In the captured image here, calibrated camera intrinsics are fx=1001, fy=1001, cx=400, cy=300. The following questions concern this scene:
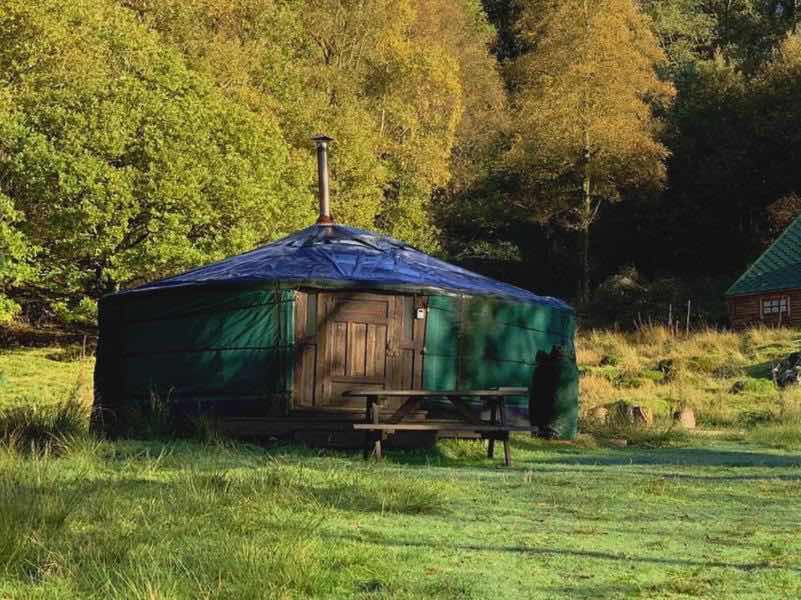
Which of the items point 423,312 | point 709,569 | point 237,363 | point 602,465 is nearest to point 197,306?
point 237,363

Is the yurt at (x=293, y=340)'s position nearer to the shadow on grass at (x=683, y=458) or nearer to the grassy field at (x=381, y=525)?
the grassy field at (x=381, y=525)

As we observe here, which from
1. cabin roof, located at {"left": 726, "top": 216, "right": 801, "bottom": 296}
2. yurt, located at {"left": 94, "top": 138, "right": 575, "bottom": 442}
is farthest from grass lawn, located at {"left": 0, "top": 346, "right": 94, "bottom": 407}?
cabin roof, located at {"left": 726, "top": 216, "right": 801, "bottom": 296}

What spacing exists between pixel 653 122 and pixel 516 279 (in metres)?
6.88

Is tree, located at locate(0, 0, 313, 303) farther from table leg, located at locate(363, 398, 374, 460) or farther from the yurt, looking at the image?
table leg, located at locate(363, 398, 374, 460)

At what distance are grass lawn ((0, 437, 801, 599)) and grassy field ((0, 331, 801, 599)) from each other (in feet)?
0.04

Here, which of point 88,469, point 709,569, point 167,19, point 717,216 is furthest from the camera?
point 717,216

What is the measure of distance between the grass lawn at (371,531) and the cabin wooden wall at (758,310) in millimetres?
19359

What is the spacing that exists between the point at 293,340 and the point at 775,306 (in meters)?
18.7

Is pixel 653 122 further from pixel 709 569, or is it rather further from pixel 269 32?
pixel 709 569

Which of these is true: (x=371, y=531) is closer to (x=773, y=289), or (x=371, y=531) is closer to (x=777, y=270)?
(x=773, y=289)

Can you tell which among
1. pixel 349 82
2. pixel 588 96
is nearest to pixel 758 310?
pixel 588 96

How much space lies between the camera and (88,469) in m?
6.14

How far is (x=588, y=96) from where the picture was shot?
27906mm

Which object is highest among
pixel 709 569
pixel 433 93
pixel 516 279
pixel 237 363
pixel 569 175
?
pixel 433 93
